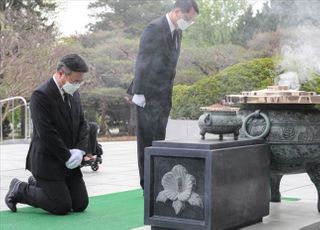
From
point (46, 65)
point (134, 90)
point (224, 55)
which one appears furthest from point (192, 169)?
point (46, 65)

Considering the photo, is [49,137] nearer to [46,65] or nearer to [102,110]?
[46,65]

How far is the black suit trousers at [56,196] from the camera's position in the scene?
439 cm

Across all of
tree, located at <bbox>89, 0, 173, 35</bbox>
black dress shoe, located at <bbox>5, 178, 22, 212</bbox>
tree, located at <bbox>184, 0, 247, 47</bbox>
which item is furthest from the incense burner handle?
tree, located at <bbox>89, 0, 173, 35</bbox>

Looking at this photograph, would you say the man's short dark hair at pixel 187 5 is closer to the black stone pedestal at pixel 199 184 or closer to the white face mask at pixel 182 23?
the white face mask at pixel 182 23

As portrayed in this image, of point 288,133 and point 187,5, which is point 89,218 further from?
point 187,5

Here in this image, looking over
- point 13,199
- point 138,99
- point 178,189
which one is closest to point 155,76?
Answer: point 138,99

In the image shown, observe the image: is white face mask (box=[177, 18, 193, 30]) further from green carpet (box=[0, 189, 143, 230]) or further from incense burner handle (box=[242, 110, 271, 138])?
green carpet (box=[0, 189, 143, 230])

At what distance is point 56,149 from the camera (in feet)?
14.3

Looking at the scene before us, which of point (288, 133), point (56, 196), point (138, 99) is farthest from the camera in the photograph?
point (138, 99)

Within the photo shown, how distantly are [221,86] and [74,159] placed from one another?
7.74 m

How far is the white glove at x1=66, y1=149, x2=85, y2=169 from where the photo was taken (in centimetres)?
438

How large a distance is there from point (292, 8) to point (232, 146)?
7.23 feet

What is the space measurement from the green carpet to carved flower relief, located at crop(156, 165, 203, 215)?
703 millimetres

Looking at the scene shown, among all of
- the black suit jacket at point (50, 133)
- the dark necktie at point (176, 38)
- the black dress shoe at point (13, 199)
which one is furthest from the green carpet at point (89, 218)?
the dark necktie at point (176, 38)
